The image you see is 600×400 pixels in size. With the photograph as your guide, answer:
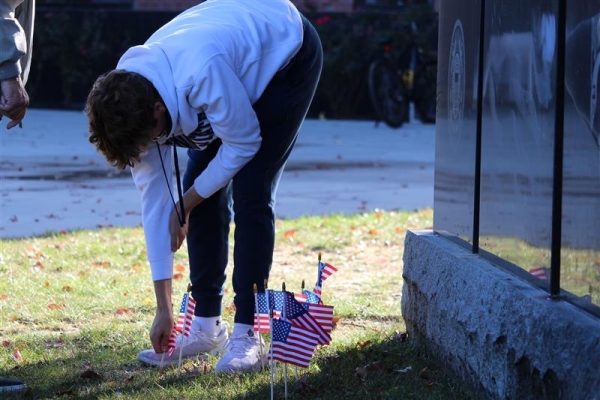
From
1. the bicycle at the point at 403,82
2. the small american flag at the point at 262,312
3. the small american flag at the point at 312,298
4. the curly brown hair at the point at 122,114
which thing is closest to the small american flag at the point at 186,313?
the small american flag at the point at 262,312

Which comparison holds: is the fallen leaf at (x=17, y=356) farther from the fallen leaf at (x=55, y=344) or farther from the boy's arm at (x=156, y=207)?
the boy's arm at (x=156, y=207)

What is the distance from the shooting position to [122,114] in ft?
12.7

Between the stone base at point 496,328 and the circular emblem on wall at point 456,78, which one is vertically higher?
the circular emblem on wall at point 456,78

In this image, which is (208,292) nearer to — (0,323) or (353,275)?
(0,323)

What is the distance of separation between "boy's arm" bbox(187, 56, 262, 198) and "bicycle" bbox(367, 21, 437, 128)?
1372 cm

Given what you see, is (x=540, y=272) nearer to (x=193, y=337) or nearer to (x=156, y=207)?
(x=156, y=207)

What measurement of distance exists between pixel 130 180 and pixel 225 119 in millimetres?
7567

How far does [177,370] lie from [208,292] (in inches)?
14.9

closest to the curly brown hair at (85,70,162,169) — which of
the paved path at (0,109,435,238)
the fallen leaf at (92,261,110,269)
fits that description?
the fallen leaf at (92,261,110,269)

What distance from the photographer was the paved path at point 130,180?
9.34m

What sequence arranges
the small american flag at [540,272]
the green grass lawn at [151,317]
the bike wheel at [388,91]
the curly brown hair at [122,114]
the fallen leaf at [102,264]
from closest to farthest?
the small american flag at [540,272], the curly brown hair at [122,114], the green grass lawn at [151,317], the fallen leaf at [102,264], the bike wheel at [388,91]

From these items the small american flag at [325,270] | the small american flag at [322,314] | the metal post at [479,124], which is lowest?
the small american flag at [322,314]

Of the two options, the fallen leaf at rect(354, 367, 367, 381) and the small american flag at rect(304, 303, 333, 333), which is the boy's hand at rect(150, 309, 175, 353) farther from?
the fallen leaf at rect(354, 367, 367, 381)

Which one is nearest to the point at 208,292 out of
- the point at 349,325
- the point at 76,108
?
the point at 349,325
